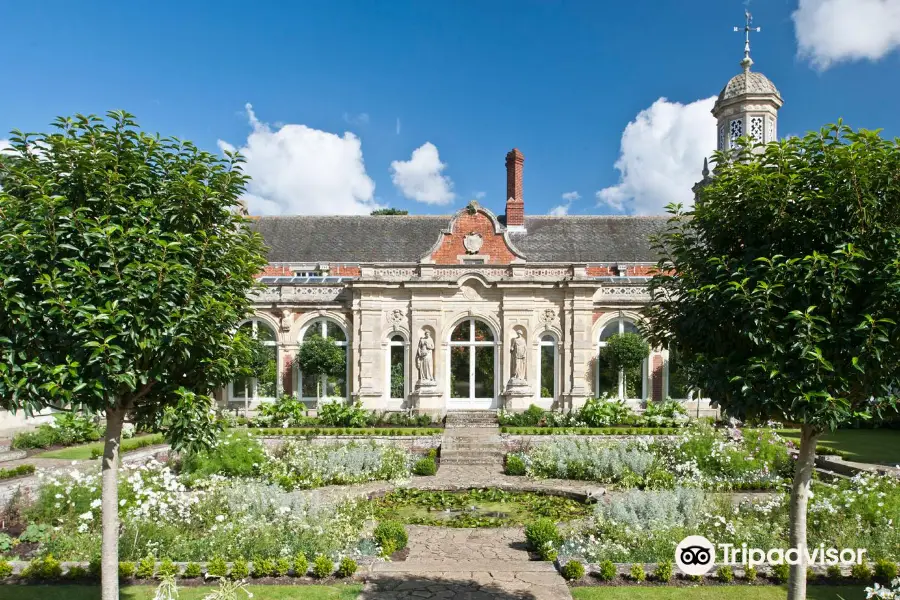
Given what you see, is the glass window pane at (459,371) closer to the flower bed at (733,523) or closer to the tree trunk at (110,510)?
the flower bed at (733,523)

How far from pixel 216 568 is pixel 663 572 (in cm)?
585

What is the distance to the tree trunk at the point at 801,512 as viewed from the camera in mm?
5418

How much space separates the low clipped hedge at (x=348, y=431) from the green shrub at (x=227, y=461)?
4016 mm

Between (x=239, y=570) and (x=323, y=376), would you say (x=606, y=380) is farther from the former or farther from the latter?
(x=239, y=570)

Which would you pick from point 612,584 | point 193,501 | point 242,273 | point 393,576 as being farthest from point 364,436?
point 242,273

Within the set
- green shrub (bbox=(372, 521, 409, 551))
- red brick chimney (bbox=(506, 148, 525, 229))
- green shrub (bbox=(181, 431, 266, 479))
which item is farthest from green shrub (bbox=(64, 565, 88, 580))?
red brick chimney (bbox=(506, 148, 525, 229))

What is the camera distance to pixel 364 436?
17.8m

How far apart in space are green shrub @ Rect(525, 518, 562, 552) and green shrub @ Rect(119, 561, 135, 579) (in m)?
5.67

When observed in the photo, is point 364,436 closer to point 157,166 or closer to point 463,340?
point 463,340

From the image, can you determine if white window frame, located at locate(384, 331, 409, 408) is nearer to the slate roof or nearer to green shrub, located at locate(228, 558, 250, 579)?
the slate roof

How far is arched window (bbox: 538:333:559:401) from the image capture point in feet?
74.0

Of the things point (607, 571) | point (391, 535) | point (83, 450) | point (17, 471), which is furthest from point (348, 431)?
point (607, 571)

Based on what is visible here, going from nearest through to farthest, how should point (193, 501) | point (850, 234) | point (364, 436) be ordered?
point (850, 234) < point (193, 501) < point (364, 436)

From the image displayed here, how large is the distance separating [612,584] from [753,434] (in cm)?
808
